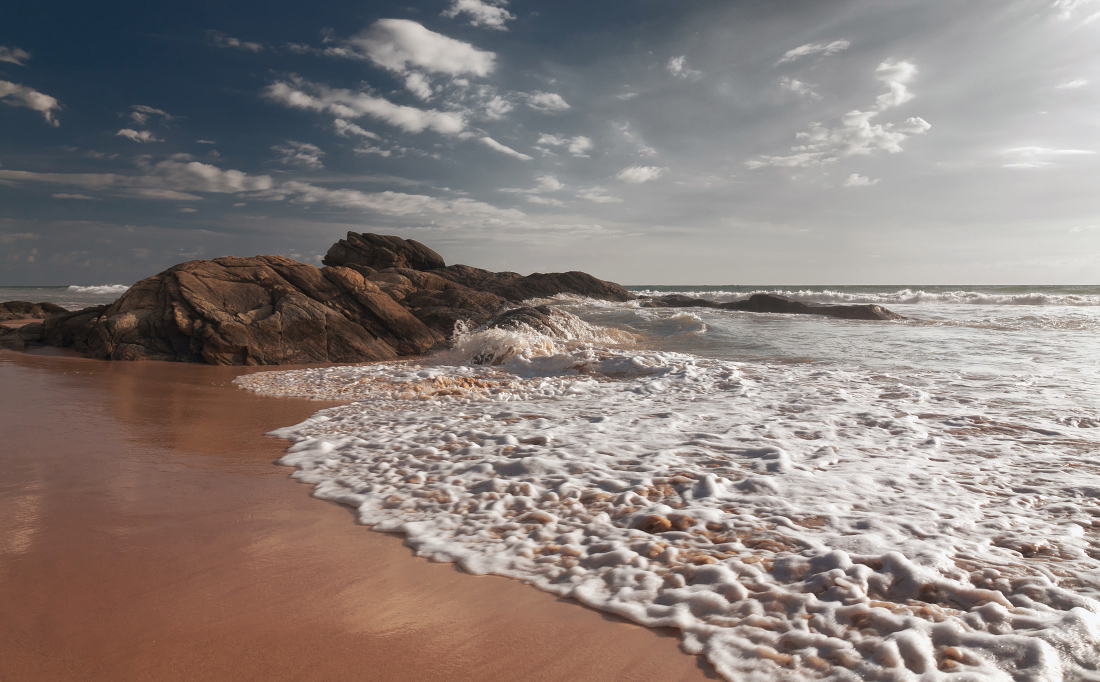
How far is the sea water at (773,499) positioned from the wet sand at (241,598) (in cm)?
20

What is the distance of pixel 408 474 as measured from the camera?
12.0ft

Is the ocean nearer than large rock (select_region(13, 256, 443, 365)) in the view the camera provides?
Yes

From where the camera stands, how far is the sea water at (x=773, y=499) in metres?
1.91

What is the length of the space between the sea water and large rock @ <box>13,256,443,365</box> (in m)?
2.55

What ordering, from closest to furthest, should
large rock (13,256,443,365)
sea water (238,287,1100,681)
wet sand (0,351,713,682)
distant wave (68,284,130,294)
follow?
wet sand (0,351,713,682) < sea water (238,287,1100,681) < large rock (13,256,443,365) < distant wave (68,284,130,294)

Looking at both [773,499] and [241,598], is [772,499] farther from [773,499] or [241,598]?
[241,598]

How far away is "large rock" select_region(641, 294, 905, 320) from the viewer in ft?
60.1

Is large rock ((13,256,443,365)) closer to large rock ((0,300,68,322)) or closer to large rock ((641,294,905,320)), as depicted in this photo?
large rock ((0,300,68,322))

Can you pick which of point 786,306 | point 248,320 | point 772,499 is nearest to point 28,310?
point 248,320

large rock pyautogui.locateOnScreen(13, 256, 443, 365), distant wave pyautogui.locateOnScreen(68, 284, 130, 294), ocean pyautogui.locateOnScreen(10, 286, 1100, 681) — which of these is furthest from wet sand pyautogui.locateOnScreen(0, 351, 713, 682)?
distant wave pyautogui.locateOnScreen(68, 284, 130, 294)

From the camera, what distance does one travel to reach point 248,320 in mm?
9516

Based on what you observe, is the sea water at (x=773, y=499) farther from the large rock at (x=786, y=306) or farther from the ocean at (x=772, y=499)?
the large rock at (x=786, y=306)

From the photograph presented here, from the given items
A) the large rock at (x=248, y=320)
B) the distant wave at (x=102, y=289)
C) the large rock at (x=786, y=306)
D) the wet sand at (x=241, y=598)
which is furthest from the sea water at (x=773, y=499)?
the distant wave at (x=102, y=289)

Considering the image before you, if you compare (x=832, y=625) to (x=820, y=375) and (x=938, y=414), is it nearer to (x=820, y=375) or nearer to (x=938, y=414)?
(x=938, y=414)
